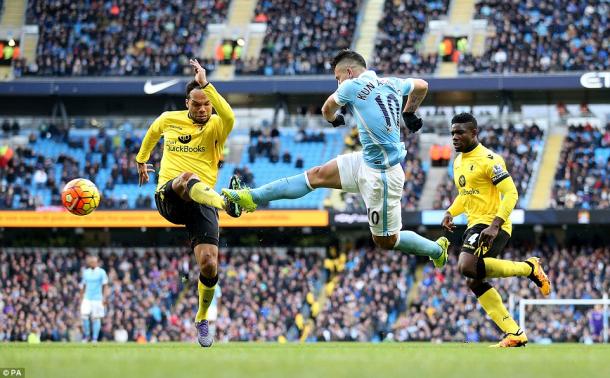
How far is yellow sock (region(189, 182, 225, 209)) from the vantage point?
11.3 m

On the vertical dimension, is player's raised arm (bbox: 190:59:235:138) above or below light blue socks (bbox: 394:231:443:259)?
above

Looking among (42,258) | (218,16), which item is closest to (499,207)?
(42,258)

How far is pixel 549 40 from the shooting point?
39719mm

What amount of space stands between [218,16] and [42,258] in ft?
46.4

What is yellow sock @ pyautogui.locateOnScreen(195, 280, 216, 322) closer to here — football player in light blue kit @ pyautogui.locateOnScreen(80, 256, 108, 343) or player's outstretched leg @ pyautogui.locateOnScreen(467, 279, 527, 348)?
player's outstretched leg @ pyautogui.locateOnScreen(467, 279, 527, 348)

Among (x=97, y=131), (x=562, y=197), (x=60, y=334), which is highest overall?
(x=97, y=131)

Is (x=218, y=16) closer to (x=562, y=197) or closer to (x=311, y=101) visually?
(x=311, y=101)

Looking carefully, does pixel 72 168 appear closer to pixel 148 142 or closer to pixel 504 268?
pixel 148 142

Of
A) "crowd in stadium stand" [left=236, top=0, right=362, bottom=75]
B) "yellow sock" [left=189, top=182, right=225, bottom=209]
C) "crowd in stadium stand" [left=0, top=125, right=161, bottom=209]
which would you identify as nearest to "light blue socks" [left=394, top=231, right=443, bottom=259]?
"yellow sock" [left=189, top=182, right=225, bottom=209]

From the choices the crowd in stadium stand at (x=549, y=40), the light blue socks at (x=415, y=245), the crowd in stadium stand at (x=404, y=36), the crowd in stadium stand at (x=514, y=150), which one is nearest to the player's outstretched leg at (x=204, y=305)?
the light blue socks at (x=415, y=245)

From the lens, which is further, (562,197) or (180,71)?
(180,71)

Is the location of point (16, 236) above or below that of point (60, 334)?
above

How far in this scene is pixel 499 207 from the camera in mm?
13391

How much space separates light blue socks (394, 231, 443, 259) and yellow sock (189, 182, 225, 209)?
210cm
